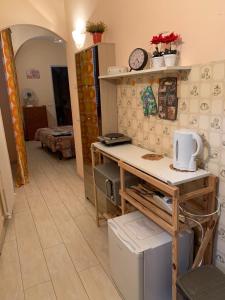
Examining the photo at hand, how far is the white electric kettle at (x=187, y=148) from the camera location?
1.38 m

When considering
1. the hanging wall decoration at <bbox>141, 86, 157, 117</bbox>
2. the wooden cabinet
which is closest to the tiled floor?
the hanging wall decoration at <bbox>141, 86, 157, 117</bbox>

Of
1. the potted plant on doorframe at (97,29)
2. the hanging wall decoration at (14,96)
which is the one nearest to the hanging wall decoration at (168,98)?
the potted plant on doorframe at (97,29)

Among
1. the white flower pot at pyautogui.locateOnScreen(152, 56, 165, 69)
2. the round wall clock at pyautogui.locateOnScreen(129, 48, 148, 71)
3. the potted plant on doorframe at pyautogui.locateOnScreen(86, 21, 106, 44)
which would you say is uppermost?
the potted plant on doorframe at pyautogui.locateOnScreen(86, 21, 106, 44)

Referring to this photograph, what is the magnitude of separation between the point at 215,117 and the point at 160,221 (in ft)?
2.33

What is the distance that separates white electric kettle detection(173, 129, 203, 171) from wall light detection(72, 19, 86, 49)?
2098 millimetres

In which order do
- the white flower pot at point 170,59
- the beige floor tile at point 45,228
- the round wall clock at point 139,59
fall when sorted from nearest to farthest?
the white flower pot at point 170,59
the round wall clock at point 139,59
the beige floor tile at point 45,228

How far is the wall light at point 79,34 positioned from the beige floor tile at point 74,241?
211 centimetres

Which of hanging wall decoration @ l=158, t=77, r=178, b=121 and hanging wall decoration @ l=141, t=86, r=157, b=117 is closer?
hanging wall decoration @ l=158, t=77, r=178, b=121

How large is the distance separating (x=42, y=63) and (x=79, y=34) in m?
4.77

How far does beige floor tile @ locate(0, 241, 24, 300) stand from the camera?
1.72 meters

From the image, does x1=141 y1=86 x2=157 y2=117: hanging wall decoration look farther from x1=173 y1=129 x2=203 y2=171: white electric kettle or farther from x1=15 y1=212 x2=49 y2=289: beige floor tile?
x1=15 y1=212 x2=49 y2=289: beige floor tile

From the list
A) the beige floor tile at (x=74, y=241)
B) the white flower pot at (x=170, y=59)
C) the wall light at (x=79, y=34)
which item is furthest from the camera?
the wall light at (x=79, y=34)

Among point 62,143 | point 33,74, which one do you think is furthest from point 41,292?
point 33,74

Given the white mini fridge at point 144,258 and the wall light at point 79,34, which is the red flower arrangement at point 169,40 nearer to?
the white mini fridge at point 144,258
